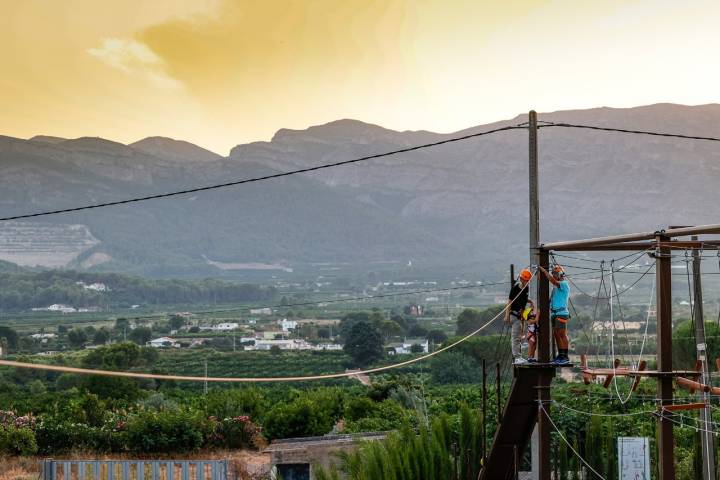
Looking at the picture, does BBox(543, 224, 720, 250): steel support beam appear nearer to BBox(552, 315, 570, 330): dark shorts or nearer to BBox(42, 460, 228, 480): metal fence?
BBox(552, 315, 570, 330): dark shorts

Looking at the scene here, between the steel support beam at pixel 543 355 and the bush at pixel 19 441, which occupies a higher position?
the steel support beam at pixel 543 355

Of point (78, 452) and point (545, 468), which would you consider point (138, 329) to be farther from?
point (545, 468)

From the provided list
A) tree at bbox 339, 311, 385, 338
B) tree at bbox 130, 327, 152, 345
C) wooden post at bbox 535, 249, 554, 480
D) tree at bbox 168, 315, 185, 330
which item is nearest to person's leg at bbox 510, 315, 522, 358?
wooden post at bbox 535, 249, 554, 480

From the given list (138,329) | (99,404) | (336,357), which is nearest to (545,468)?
(99,404)

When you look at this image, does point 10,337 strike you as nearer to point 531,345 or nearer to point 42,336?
point 42,336

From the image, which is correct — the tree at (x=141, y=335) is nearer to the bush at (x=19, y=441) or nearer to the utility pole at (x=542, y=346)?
the bush at (x=19, y=441)

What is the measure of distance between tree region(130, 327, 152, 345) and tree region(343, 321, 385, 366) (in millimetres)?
39190

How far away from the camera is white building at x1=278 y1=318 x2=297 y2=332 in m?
168

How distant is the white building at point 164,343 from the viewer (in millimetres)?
140250

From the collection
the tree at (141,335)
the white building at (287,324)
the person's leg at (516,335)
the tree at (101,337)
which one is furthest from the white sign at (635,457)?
the white building at (287,324)

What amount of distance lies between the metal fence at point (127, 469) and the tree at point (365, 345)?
94.2 metres

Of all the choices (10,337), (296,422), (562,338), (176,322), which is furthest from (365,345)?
(562,338)

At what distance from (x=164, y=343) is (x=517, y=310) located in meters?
131

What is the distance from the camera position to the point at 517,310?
52.5 ft
